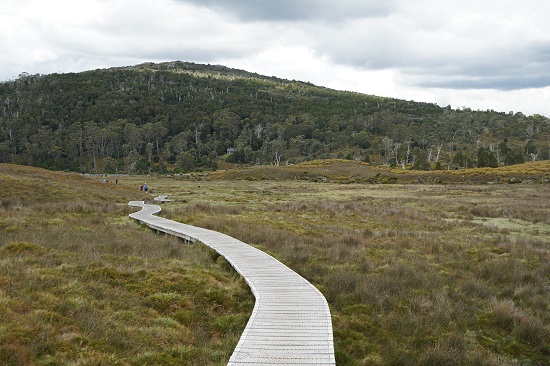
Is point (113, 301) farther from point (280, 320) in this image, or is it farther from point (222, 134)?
point (222, 134)

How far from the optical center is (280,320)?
30.0ft

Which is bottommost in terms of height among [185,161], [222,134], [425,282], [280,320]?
[185,161]

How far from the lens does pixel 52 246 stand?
1500 cm

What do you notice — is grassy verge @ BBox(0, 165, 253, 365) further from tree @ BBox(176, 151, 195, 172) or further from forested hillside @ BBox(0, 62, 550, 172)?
tree @ BBox(176, 151, 195, 172)

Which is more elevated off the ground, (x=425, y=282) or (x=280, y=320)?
(x=280, y=320)

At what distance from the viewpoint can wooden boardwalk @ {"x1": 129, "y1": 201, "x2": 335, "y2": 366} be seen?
7.44 meters

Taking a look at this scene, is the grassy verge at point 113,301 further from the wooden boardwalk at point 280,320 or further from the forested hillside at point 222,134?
the forested hillside at point 222,134

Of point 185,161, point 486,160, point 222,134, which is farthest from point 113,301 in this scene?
point 222,134

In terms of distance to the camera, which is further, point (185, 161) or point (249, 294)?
point (185, 161)

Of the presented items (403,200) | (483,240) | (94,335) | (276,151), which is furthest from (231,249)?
(276,151)

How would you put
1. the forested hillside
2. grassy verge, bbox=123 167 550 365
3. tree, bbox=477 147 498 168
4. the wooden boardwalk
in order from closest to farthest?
the wooden boardwalk < grassy verge, bbox=123 167 550 365 < tree, bbox=477 147 498 168 < the forested hillside

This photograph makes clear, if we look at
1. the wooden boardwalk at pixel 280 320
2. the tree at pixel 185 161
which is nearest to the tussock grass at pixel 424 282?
the wooden boardwalk at pixel 280 320

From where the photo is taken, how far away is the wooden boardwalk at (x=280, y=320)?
7.44 m

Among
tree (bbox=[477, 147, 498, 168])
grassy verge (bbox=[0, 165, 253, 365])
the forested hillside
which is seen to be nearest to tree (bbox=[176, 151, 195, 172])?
the forested hillside
